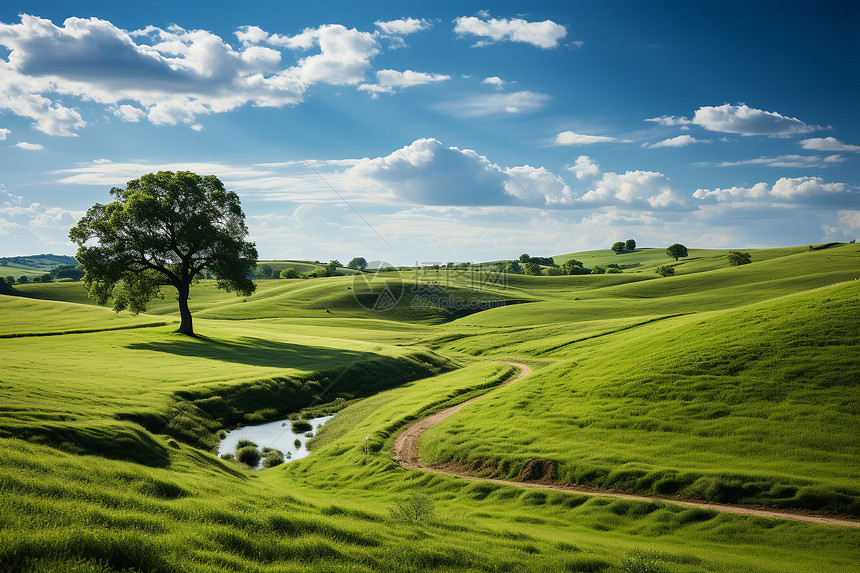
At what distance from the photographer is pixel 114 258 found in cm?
5003

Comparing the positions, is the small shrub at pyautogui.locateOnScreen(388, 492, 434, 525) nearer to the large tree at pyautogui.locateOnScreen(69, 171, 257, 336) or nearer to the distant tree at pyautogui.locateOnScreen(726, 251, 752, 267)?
the large tree at pyautogui.locateOnScreen(69, 171, 257, 336)

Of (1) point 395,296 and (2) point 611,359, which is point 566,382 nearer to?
(2) point 611,359

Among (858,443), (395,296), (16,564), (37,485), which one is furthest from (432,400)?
(395,296)

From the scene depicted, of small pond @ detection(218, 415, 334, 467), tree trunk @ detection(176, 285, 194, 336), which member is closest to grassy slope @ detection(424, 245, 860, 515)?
small pond @ detection(218, 415, 334, 467)

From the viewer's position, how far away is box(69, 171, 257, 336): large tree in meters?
49.8

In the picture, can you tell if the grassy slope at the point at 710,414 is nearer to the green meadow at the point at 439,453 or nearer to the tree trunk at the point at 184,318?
the green meadow at the point at 439,453

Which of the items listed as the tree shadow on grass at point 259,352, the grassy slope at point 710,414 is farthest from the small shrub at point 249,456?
the tree shadow on grass at point 259,352

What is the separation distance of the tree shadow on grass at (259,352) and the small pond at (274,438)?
11.1 metres

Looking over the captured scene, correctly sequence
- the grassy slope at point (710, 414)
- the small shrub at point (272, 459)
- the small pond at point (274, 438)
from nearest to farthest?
the grassy slope at point (710, 414) < the small shrub at point (272, 459) < the small pond at point (274, 438)

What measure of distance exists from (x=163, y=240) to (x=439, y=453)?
4489 centimetres

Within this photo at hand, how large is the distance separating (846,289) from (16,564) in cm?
4232

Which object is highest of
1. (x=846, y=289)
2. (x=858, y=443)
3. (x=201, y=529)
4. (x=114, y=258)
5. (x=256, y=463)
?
(x=114, y=258)

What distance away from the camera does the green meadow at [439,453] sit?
33.7 ft

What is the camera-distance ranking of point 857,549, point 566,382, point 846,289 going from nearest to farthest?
point 857,549
point 846,289
point 566,382
